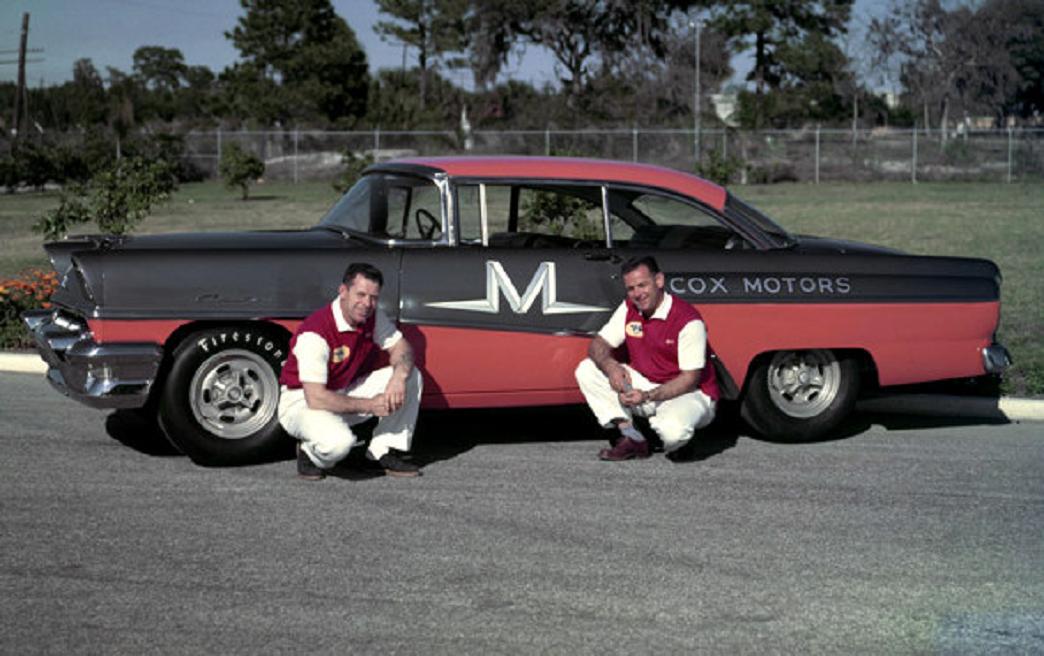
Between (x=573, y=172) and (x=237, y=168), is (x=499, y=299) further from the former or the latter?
(x=237, y=168)

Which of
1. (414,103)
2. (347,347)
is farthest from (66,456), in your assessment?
(414,103)

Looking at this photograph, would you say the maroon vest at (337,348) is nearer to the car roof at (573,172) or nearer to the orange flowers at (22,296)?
the car roof at (573,172)

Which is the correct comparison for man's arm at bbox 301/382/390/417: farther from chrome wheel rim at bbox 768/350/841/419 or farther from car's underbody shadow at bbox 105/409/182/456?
chrome wheel rim at bbox 768/350/841/419

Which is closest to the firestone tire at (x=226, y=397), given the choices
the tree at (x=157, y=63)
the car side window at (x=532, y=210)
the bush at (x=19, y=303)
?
the car side window at (x=532, y=210)

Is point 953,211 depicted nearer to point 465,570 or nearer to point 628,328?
point 628,328

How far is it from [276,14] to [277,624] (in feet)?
259

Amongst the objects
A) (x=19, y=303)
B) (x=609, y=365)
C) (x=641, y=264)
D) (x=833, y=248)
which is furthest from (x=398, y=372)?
(x=19, y=303)

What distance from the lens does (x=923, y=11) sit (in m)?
84.5

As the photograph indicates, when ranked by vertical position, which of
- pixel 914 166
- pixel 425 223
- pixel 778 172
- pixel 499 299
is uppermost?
pixel 914 166

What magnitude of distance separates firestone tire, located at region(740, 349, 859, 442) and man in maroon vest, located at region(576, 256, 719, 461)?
25.5 inches

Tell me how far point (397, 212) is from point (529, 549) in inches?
116

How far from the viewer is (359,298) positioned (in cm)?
775

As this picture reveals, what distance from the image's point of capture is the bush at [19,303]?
12.8 meters

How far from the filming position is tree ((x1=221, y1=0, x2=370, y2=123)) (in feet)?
260
